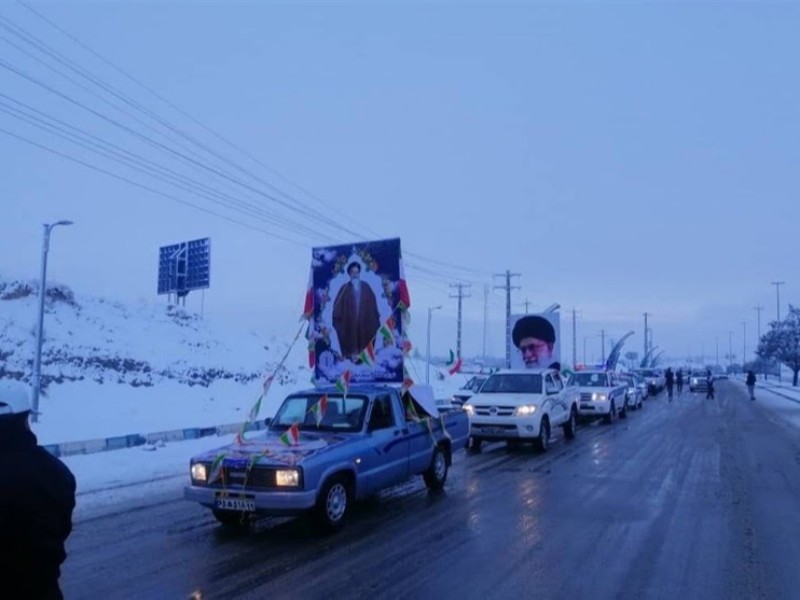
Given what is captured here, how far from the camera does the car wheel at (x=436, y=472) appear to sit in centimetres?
1180

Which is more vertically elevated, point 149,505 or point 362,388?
point 362,388

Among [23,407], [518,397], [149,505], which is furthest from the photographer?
[518,397]

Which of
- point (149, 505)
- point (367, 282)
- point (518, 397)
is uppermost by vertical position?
point (367, 282)

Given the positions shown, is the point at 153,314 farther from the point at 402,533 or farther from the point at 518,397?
the point at 402,533

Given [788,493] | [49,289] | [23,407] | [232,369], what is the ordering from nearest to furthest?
[23,407] → [788,493] → [232,369] → [49,289]

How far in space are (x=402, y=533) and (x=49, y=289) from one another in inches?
2077

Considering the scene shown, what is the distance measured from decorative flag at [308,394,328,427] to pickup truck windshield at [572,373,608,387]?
1913 centimetres

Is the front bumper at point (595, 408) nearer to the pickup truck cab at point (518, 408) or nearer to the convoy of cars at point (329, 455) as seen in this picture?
the pickup truck cab at point (518, 408)

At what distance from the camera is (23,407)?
3076 mm

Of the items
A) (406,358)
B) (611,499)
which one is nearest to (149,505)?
(406,358)

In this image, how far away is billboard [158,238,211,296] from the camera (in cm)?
5516

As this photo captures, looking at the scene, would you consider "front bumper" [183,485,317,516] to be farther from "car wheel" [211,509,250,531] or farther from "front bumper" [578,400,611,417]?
"front bumper" [578,400,611,417]

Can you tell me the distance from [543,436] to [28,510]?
15.7 metres

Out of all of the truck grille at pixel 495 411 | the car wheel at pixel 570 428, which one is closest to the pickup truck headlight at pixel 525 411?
the truck grille at pixel 495 411
